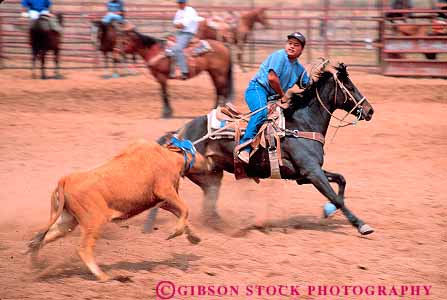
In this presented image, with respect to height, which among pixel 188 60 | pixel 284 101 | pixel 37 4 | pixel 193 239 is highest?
pixel 37 4

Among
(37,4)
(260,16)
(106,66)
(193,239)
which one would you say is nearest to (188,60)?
(106,66)

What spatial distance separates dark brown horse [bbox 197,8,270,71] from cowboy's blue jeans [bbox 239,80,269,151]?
31.4ft

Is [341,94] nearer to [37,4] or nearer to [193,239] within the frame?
[193,239]

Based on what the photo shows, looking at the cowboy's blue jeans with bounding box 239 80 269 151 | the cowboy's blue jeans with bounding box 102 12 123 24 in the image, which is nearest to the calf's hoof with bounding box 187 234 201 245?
the cowboy's blue jeans with bounding box 239 80 269 151

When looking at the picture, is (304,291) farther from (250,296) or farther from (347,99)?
(347,99)

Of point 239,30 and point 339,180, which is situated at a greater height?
point 239,30

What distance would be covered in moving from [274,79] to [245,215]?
4.85ft

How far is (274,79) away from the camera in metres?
6.88

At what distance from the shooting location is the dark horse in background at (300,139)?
274 inches

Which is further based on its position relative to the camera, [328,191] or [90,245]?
[328,191]

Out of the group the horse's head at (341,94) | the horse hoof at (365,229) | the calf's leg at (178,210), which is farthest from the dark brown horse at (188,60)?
the calf's leg at (178,210)

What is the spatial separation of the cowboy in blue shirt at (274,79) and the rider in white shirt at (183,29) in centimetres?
578

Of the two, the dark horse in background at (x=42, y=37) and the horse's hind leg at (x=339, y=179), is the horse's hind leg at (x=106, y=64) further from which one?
the horse's hind leg at (x=339, y=179)

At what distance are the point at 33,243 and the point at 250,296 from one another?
169cm
